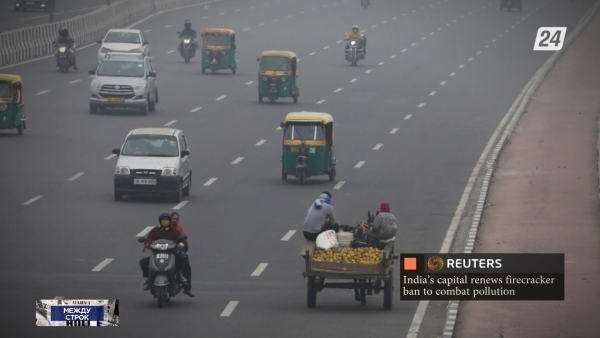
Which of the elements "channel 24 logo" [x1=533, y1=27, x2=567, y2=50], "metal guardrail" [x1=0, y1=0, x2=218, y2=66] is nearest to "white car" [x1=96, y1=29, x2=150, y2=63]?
"metal guardrail" [x1=0, y1=0, x2=218, y2=66]

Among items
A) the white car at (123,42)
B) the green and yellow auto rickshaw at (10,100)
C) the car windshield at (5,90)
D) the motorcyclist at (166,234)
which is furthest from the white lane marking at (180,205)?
the white car at (123,42)

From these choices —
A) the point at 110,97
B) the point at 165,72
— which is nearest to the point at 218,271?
the point at 110,97

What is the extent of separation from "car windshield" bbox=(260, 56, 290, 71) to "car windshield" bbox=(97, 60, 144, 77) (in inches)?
282

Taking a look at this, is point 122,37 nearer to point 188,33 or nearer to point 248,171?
point 188,33

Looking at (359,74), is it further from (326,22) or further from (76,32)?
(326,22)

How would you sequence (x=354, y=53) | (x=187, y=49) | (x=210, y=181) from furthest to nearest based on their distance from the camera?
(x=354, y=53) < (x=187, y=49) < (x=210, y=181)

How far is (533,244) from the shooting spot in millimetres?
28250

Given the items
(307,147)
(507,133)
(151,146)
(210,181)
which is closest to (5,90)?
(210,181)

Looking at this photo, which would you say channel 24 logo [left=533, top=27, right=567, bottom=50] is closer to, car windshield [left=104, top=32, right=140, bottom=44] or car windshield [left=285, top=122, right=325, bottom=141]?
car windshield [left=104, top=32, right=140, bottom=44]

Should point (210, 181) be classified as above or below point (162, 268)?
below

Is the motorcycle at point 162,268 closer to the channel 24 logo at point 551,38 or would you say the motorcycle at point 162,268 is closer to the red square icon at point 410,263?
the red square icon at point 410,263

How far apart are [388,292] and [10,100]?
80.3 feet

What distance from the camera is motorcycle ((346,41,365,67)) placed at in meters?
71.2

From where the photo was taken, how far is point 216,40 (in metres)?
65.0
